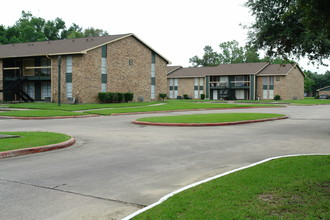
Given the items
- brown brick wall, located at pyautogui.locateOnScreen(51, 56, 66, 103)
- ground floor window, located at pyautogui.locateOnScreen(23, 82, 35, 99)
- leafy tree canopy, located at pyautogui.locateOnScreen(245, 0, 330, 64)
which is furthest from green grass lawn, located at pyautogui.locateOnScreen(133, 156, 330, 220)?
ground floor window, located at pyautogui.locateOnScreen(23, 82, 35, 99)

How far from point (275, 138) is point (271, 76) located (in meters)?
57.9

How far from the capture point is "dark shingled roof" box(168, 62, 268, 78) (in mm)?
69738

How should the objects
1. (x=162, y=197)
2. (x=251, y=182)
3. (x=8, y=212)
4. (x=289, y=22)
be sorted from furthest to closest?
(x=289, y=22)
(x=251, y=182)
(x=162, y=197)
(x=8, y=212)

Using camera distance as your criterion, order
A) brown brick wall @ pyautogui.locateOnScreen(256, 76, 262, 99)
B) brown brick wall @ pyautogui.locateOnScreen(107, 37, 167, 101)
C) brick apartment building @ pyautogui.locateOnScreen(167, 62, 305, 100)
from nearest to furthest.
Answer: brown brick wall @ pyautogui.locateOnScreen(107, 37, 167, 101)
brick apartment building @ pyautogui.locateOnScreen(167, 62, 305, 100)
brown brick wall @ pyautogui.locateOnScreen(256, 76, 262, 99)

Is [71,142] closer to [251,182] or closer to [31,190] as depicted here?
[31,190]

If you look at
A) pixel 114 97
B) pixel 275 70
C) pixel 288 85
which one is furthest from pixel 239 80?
pixel 114 97

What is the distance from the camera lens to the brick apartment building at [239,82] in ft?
222

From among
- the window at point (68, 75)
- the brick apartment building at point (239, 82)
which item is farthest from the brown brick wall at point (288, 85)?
the window at point (68, 75)

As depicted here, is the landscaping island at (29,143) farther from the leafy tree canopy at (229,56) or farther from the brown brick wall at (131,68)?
the leafy tree canopy at (229,56)

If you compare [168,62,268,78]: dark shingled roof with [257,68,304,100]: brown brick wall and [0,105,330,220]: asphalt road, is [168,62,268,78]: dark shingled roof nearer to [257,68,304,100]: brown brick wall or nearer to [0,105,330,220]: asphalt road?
[257,68,304,100]: brown brick wall

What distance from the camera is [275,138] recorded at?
1303 centimetres

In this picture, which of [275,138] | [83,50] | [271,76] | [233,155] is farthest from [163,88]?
[233,155]

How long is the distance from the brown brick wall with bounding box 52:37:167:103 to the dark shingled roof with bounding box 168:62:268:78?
23.0 m

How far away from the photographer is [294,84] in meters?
71.5
